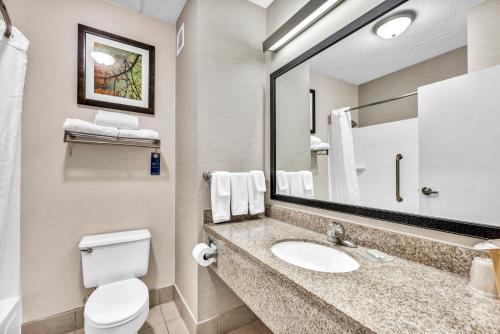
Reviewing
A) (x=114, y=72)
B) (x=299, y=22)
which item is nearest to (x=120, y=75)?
(x=114, y=72)

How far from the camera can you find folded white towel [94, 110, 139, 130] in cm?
151

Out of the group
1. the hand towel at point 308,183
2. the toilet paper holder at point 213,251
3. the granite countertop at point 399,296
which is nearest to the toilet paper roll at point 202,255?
the toilet paper holder at point 213,251

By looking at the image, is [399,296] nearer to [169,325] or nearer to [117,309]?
[117,309]

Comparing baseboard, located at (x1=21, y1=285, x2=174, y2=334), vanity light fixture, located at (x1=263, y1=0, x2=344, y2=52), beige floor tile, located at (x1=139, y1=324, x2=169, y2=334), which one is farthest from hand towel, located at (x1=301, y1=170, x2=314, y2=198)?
baseboard, located at (x1=21, y1=285, x2=174, y2=334)

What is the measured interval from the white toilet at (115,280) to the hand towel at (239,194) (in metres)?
0.75

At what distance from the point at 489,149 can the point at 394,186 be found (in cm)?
33

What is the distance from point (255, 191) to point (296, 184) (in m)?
0.30

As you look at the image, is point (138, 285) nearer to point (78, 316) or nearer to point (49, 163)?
point (78, 316)

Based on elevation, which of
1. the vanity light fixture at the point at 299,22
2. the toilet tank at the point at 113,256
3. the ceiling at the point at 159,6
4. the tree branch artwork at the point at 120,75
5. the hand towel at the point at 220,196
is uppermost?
the ceiling at the point at 159,6

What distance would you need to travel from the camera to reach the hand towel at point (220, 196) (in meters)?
1.42

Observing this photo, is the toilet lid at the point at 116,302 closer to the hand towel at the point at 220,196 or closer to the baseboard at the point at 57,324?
the baseboard at the point at 57,324

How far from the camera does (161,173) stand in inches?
73.3

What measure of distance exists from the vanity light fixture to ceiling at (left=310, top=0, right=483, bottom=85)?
0.21m

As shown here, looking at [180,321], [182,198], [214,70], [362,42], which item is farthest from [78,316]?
[362,42]
